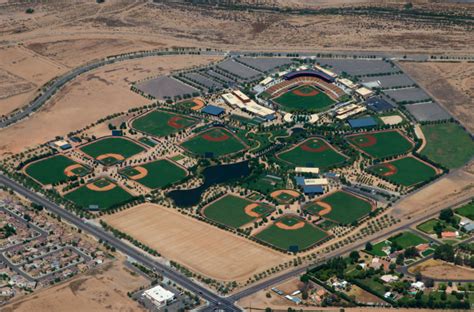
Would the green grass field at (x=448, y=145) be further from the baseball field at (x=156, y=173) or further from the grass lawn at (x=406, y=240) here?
the baseball field at (x=156, y=173)

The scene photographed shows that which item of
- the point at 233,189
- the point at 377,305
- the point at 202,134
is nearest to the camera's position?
the point at 377,305

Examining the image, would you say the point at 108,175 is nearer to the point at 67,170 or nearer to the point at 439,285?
the point at 67,170

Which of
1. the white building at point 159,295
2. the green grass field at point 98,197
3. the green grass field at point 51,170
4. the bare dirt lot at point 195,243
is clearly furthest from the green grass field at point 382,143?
the white building at point 159,295

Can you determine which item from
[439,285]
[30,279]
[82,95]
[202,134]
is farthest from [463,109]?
[30,279]

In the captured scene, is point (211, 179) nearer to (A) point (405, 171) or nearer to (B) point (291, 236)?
(B) point (291, 236)

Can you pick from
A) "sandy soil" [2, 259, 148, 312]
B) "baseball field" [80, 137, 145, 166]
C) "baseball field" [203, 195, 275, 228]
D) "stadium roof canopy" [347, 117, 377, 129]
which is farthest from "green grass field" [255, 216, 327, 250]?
"stadium roof canopy" [347, 117, 377, 129]
